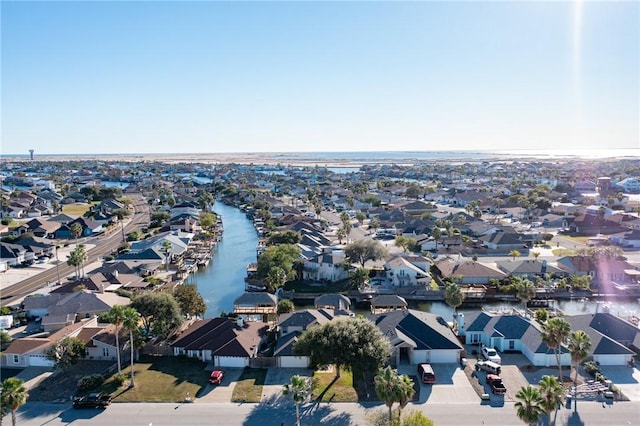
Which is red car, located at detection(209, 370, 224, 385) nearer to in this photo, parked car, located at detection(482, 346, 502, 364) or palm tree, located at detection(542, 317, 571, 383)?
parked car, located at detection(482, 346, 502, 364)

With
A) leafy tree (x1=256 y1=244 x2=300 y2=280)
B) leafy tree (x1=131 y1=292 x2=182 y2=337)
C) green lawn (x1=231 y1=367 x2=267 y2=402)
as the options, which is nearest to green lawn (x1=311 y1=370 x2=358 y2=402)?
green lawn (x1=231 y1=367 x2=267 y2=402)

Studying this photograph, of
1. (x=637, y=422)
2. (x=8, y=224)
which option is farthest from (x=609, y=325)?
(x=8, y=224)

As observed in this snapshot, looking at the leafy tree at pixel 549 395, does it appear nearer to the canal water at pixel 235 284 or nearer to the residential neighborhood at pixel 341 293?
the residential neighborhood at pixel 341 293

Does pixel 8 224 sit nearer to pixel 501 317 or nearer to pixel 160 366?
pixel 160 366

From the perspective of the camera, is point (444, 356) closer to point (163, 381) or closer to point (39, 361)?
point (163, 381)

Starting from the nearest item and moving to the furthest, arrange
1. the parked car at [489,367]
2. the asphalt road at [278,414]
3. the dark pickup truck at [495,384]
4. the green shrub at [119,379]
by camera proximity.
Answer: the asphalt road at [278,414], the dark pickup truck at [495,384], the green shrub at [119,379], the parked car at [489,367]

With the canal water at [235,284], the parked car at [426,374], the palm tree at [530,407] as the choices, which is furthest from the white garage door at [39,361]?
the palm tree at [530,407]
